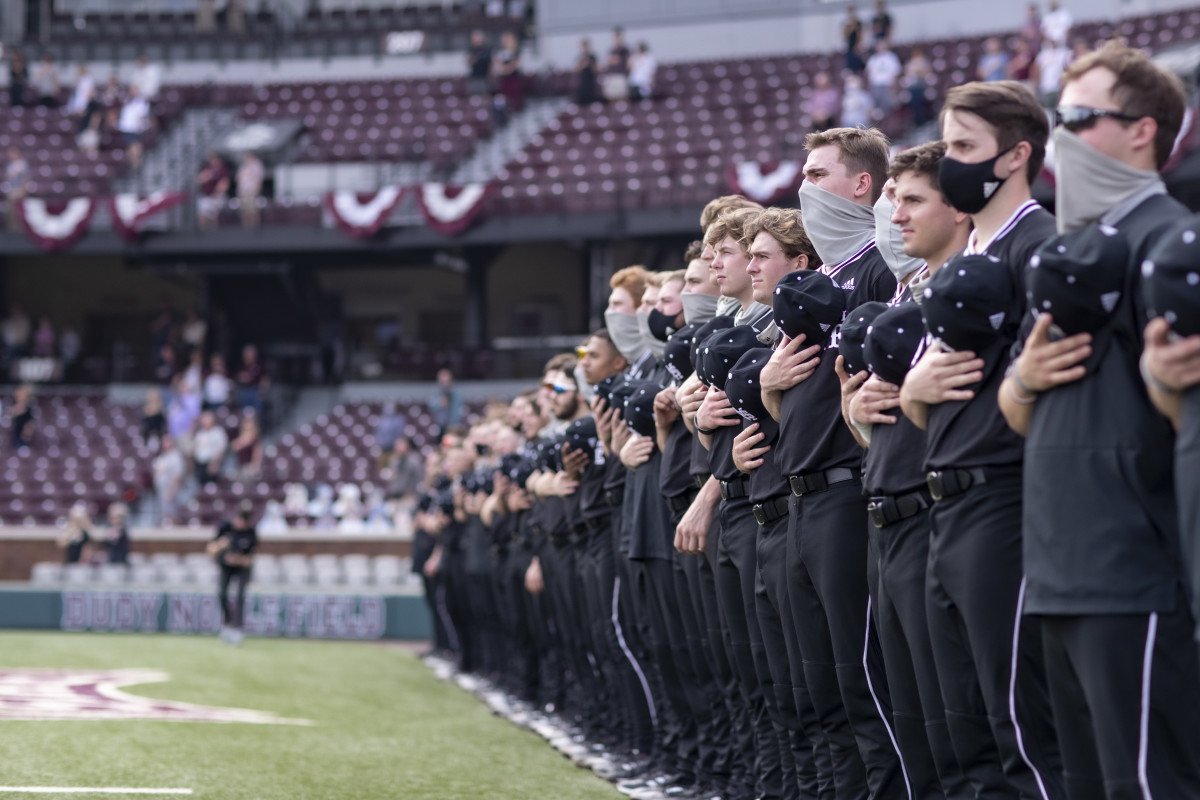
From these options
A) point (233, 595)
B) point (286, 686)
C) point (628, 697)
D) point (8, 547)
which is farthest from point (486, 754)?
point (8, 547)

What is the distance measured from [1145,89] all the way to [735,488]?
2.66 meters

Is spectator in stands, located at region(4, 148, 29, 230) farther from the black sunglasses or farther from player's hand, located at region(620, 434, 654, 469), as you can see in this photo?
the black sunglasses

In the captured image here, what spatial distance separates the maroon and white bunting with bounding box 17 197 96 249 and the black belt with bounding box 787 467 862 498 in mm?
24042

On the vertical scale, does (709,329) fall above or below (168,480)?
above

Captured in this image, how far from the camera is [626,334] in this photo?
799cm

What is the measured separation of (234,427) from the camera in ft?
Result: 81.5

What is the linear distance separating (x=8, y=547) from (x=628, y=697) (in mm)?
16144

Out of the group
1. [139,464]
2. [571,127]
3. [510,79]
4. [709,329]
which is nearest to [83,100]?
[510,79]

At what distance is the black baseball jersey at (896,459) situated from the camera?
3996 millimetres

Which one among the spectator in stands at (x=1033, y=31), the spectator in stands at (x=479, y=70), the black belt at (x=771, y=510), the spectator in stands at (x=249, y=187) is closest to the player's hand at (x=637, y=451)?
the black belt at (x=771, y=510)

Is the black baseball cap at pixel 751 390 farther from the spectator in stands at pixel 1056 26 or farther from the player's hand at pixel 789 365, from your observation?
the spectator in stands at pixel 1056 26

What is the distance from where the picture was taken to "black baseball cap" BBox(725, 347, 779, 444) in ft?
16.9

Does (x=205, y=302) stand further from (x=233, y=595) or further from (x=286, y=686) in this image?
(x=286, y=686)

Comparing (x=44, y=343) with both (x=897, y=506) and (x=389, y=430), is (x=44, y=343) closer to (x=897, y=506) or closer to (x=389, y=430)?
(x=389, y=430)
